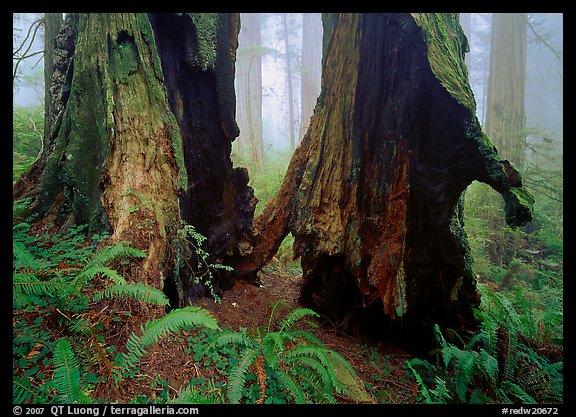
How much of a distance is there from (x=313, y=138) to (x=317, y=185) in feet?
3.22

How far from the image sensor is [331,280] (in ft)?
14.0

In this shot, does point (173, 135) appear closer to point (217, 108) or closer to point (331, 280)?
point (217, 108)

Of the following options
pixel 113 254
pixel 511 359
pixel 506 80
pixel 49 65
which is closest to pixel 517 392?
pixel 511 359

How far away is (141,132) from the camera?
9.48 ft

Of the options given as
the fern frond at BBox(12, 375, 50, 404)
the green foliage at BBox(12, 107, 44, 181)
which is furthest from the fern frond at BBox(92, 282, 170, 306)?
the green foliage at BBox(12, 107, 44, 181)

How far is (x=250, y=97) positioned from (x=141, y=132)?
41.8ft

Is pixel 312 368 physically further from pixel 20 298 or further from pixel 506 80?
pixel 506 80

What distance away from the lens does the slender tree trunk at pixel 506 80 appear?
9039mm

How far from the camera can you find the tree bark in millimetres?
2723

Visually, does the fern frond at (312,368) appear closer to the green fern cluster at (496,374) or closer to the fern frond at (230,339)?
the fern frond at (230,339)

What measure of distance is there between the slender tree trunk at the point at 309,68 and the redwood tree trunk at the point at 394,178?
10126 mm

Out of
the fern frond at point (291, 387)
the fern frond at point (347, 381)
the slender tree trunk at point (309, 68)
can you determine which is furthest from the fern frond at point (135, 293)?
the slender tree trunk at point (309, 68)

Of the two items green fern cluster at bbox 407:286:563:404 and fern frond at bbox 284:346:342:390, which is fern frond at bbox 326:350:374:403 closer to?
fern frond at bbox 284:346:342:390

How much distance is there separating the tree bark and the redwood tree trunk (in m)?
1.64
